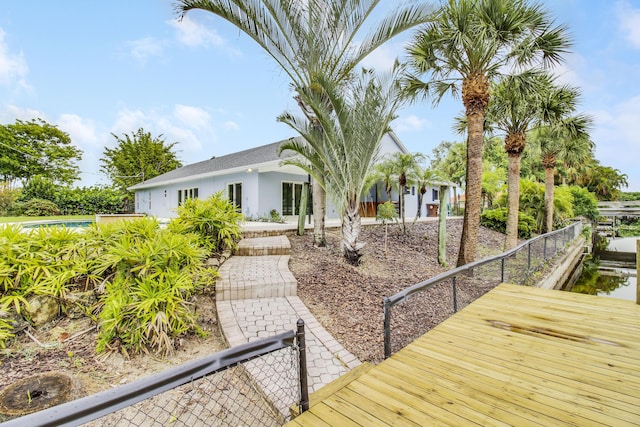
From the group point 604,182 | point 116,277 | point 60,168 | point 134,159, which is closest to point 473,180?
point 116,277

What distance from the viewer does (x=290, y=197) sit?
48.7ft

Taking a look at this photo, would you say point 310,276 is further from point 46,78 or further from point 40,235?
point 46,78

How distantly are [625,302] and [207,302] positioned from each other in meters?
6.66

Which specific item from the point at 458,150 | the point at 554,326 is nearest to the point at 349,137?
the point at 554,326

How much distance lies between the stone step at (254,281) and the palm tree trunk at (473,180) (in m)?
4.82

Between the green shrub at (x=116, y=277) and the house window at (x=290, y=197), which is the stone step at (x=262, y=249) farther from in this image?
the house window at (x=290, y=197)

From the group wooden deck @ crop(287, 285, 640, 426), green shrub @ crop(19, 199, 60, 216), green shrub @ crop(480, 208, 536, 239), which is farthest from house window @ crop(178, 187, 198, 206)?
green shrub @ crop(480, 208, 536, 239)

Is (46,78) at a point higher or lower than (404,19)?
higher

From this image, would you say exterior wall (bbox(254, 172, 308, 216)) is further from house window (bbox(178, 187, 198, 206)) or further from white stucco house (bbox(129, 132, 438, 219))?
house window (bbox(178, 187, 198, 206))

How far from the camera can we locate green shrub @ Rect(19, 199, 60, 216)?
19547 mm

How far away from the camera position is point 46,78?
61.3 ft

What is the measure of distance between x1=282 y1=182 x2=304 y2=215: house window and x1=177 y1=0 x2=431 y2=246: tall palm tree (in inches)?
304

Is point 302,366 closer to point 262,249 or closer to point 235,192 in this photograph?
point 262,249

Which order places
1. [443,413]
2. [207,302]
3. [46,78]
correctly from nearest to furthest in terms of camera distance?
[443,413], [207,302], [46,78]
